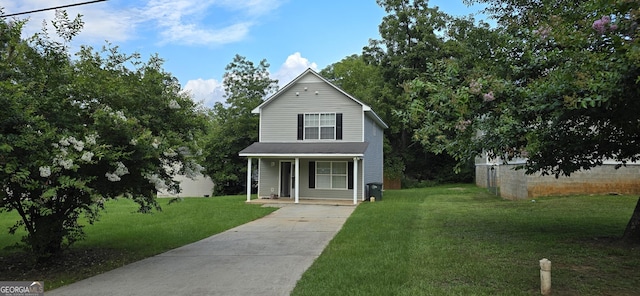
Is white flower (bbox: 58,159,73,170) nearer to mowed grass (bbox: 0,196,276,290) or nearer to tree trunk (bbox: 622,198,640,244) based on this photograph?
mowed grass (bbox: 0,196,276,290)

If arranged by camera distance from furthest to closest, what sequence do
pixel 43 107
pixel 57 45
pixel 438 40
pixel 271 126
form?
1. pixel 438 40
2. pixel 271 126
3. pixel 57 45
4. pixel 43 107

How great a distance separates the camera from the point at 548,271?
17.1ft

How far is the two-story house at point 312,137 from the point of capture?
20.0 m

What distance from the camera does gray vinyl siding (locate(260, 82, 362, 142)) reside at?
20.1 metres

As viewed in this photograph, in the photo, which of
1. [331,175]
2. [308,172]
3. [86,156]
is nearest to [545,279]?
[86,156]

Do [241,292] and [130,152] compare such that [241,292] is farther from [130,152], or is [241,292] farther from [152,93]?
[152,93]

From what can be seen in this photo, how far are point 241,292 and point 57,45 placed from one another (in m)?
5.44

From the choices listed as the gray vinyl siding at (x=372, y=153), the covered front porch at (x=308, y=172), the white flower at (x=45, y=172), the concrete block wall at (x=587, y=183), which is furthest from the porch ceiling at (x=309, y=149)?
the white flower at (x=45, y=172)

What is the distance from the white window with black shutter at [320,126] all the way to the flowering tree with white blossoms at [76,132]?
11.8 m

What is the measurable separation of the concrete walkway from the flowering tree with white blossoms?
1238mm

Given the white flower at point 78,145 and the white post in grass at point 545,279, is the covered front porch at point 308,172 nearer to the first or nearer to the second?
the white flower at point 78,145

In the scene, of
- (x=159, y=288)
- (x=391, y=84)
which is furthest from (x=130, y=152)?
(x=391, y=84)

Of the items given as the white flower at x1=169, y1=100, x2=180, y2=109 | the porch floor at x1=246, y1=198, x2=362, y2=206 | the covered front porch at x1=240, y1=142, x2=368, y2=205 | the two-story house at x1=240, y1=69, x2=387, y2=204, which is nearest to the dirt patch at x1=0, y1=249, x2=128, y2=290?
the white flower at x1=169, y1=100, x2=180, y2=109

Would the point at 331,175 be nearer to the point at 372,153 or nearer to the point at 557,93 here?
the point at 372,153
